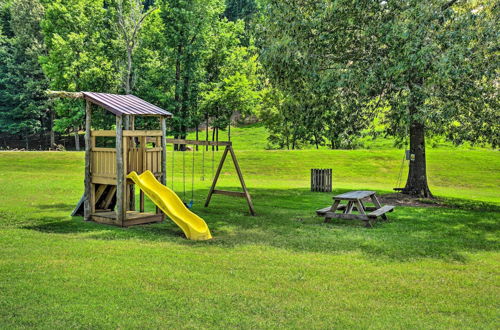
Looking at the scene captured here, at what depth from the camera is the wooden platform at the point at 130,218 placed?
12.8 metres

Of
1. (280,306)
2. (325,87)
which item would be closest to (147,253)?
(280,306)

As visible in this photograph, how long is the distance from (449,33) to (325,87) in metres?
4.76

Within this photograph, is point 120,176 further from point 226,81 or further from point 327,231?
point 226,81

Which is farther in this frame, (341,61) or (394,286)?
(341,61)

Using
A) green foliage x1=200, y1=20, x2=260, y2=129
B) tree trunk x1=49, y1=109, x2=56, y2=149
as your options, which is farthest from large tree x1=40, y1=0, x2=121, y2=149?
tree trunk x1=49, y1=109, x2=56, y2=149

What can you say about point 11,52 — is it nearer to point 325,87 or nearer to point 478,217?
point 325,87

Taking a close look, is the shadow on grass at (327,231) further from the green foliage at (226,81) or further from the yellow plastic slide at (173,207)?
the green foliage at (226,81)

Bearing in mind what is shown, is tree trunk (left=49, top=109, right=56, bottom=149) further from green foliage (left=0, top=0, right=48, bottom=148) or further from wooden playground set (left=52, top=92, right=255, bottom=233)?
wooden playground set (left=52, top=92, right=255, bottom=233)

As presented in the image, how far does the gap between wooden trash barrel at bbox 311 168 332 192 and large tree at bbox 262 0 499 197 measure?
372 centimetres

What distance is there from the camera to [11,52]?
60.2m

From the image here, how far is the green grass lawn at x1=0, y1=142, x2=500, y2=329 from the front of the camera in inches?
241

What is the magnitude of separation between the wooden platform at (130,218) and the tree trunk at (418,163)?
40.5ft

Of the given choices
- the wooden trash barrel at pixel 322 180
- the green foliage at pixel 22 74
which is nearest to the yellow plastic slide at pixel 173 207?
the wooden trash barrel at pixel 322 180

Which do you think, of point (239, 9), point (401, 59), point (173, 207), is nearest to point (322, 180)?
point (401, 59)
